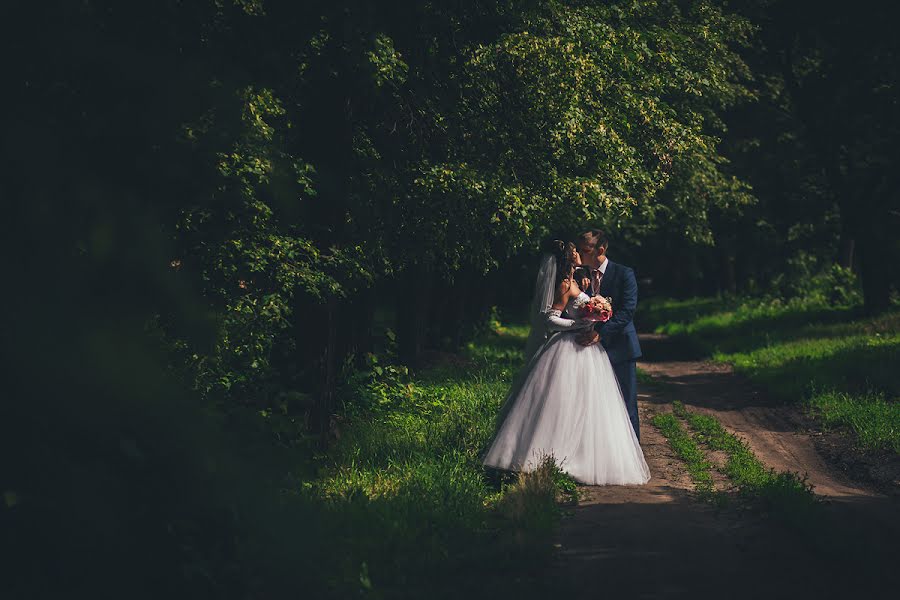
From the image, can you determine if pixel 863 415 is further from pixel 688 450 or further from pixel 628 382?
pixel 628 382

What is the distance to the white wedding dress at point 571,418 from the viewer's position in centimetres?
850

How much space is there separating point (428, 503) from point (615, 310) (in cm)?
309

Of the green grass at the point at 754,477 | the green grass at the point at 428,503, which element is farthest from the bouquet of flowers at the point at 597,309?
the green grass at the point at 754,477

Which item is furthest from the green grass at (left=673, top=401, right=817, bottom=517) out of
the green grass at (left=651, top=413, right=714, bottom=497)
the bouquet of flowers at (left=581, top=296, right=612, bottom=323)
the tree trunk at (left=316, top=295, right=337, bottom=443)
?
the tree trunk at (left=316, top=295, right=337, bottom=443)

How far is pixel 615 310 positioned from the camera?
928cm

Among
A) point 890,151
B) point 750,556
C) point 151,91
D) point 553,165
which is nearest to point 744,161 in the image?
point 890,151

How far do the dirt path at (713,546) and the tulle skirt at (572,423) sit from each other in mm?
242

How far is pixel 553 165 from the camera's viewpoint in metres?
11.4

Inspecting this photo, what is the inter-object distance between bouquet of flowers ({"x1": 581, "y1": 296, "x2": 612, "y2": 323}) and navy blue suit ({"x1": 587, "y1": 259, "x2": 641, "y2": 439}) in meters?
0.38

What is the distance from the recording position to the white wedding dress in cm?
850

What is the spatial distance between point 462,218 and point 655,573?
594 centimetres

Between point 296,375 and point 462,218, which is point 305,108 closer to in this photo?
point 462,218

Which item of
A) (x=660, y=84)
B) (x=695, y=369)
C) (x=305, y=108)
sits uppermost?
(x=660, y=84)

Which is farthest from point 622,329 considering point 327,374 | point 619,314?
point 327,374
